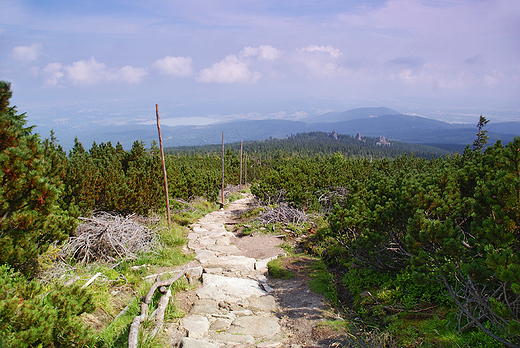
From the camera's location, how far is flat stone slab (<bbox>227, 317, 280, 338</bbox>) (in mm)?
4516

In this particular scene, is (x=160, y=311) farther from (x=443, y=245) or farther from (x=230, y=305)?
(x=443, y=245)

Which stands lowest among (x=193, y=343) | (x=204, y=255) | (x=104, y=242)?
(x=204, y=255)

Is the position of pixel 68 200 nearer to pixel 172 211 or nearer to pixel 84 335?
pixel 84 335

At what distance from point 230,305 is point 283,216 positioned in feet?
21.3

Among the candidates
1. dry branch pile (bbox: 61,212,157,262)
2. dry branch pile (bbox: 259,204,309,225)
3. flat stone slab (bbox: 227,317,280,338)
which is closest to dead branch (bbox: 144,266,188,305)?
flat stone slab (bbox: 227,317,280,338)

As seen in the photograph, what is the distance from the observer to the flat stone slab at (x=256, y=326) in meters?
4.52

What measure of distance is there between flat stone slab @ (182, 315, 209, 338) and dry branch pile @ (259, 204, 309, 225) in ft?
22.3

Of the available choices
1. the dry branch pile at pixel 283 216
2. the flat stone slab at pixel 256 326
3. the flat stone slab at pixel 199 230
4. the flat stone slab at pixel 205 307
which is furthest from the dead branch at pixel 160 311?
the dry branch pile at pixel 283 216

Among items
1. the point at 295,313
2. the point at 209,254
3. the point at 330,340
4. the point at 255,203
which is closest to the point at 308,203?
the point at 255,203

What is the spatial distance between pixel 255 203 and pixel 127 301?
411 inches

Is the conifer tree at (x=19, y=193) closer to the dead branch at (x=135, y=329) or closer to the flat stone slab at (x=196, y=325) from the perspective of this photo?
the dead branch at (x=135, y=329)

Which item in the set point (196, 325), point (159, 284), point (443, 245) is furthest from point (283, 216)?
point (443, 245)

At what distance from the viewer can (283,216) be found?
38.7 feet

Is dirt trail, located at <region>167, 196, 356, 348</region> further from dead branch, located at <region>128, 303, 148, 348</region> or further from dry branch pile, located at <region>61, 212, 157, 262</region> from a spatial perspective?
dry branch pile, located at <region>61, 212, 157, 262</region>
